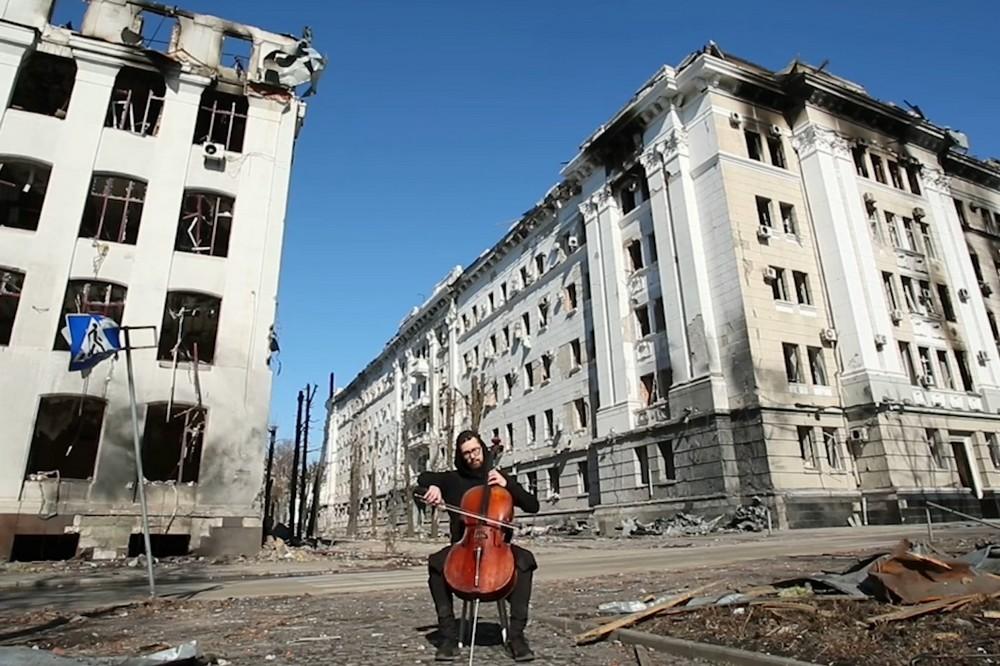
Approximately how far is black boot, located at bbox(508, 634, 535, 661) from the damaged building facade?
13.8 metres

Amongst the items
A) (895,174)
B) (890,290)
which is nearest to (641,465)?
(890,290)

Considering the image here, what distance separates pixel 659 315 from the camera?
2788 cm

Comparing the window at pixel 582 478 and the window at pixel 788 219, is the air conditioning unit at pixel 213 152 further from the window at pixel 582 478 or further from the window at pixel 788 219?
the window at pixel 788 219

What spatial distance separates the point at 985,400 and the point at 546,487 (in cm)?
2156

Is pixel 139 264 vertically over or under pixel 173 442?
over

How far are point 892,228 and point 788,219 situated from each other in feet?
20.1

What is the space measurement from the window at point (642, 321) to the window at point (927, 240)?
14240 millimetres

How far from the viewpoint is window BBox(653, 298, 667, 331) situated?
27.5 m

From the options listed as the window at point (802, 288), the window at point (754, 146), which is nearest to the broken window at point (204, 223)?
the window at point (754, 146)

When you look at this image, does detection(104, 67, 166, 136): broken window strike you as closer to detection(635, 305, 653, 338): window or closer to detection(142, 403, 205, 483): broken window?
detection(142, 403, 205, 483): broken window

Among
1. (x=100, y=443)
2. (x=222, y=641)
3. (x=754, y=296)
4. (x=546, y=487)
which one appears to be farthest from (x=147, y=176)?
(x=546, y=487)

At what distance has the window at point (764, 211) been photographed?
26203 mm

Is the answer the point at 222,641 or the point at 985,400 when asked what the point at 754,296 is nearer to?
the point at 985,400

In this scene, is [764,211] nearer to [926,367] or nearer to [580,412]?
[926,367]
